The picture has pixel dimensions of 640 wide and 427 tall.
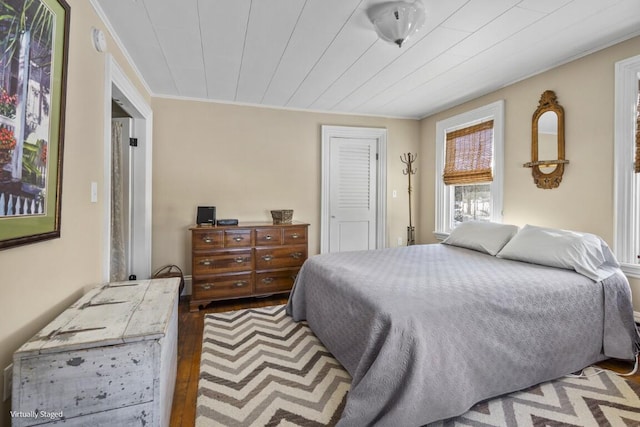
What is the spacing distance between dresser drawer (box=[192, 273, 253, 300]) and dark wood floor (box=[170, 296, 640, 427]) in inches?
5.1

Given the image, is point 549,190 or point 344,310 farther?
point 549,190

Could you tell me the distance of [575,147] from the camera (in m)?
2.58

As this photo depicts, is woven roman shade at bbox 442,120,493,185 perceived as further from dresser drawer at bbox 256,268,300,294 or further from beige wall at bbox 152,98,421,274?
dresser drawer at bbox 256,268,300,294

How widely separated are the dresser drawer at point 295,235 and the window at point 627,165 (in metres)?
2.73

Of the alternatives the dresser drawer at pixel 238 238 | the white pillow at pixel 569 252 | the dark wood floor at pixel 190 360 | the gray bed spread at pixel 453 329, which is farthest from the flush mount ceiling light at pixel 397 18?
the dark wood floor at pixel 190 360

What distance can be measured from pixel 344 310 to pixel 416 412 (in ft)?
2.18

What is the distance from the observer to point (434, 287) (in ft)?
5.70

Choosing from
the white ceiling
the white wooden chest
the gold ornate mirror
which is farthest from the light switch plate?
the gold ornate mirror

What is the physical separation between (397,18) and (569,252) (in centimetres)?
196

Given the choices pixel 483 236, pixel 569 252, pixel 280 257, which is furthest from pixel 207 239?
pixel 569 252

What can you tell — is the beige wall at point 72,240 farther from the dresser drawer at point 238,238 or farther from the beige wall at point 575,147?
the beige wall at point 575,147

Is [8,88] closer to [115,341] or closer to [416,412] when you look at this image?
[115,341]

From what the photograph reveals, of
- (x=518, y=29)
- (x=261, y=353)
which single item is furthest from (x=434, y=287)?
(x=518, y=29)

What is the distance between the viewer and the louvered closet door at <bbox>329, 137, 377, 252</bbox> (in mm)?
4176
